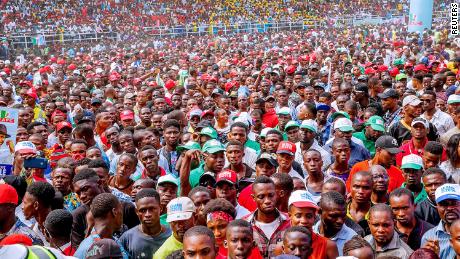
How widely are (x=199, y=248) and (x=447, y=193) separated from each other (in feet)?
6.54

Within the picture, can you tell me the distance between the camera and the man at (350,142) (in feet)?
20.7

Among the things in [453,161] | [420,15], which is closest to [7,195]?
[453,161]

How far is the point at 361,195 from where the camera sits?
475 centimetres

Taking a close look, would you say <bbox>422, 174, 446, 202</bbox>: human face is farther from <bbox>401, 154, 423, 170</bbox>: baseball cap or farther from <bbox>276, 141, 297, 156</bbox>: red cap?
<bbox>276, 141, 297, 156</bbox>: red cap

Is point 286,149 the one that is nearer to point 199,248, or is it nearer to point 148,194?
point 148,194

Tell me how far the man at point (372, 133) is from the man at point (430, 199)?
1.99 metres

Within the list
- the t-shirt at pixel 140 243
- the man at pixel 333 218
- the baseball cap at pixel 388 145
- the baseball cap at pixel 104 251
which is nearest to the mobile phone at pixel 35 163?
the t-shirt at pixel 140 243

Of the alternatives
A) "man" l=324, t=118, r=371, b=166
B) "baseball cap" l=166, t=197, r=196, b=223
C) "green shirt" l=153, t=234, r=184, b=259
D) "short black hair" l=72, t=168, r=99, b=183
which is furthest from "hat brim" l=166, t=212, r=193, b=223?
"man" l=324, t=118, r=371, b=166

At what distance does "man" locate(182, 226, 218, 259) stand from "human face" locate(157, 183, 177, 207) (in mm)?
1322

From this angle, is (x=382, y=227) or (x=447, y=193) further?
(x=447, y=193)

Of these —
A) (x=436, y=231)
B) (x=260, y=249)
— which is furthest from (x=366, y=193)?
(x=260, y=249)

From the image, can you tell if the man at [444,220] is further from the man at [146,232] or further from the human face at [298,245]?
the man at [146,232]

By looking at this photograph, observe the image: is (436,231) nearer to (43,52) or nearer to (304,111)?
(304,111)

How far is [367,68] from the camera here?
12297 millimetres
